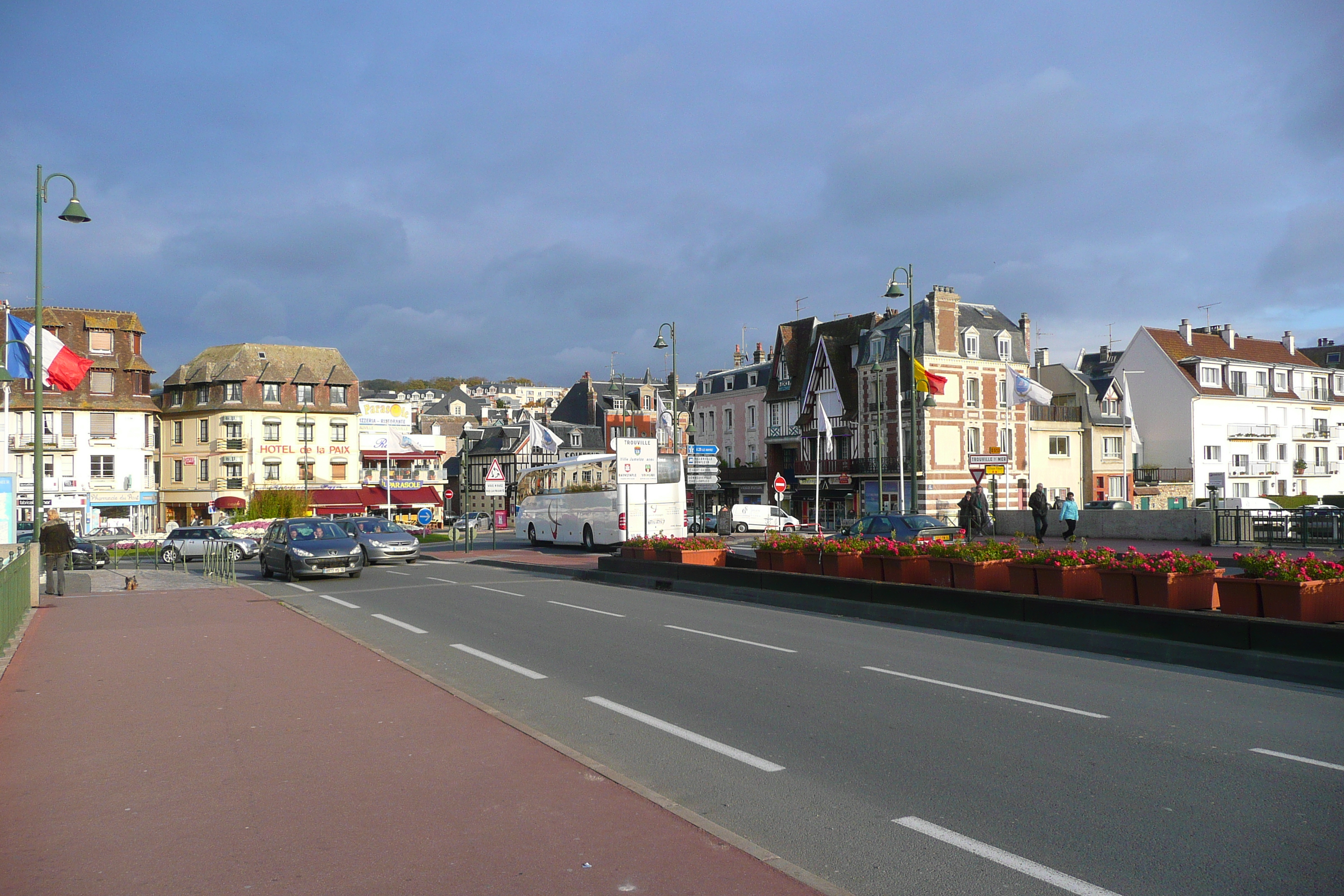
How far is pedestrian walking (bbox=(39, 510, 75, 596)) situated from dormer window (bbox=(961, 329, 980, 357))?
45.5m

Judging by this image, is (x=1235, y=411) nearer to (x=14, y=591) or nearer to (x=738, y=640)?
(x=738, y=640)

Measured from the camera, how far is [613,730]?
7.70m

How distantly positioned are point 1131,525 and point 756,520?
59.1 ft

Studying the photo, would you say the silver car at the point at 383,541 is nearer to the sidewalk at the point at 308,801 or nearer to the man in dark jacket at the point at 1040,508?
the sidewalk at the point at 308,801

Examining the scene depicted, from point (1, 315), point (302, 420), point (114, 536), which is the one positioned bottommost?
point (114, 536)

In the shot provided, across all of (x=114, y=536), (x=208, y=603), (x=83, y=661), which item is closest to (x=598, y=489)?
(x=208, y=603)

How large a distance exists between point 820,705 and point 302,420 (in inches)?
2633

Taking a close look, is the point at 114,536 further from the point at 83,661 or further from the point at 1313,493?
the point at 1313,493

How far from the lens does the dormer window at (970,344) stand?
54312 mm

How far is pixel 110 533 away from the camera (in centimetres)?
6116

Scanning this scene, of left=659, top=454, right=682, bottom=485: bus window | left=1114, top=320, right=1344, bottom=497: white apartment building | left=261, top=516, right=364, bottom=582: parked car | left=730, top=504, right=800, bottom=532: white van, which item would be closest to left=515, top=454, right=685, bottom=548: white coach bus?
left=659, top=454, right=682, bottom=485: bus window

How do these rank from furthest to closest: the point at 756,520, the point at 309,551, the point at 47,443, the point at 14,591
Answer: the point at 47,443
the point at 756,520
the point at 309,551
the point at 14,591

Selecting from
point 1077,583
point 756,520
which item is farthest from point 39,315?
point 756,520

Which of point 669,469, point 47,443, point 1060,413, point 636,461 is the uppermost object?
point 1060,413
